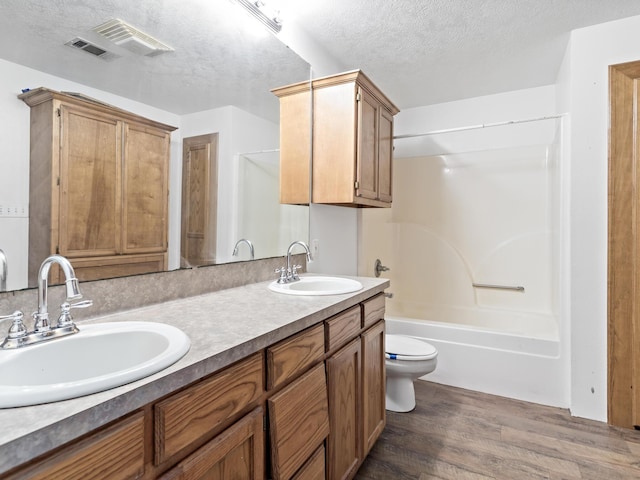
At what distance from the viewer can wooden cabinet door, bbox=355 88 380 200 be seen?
203 cm

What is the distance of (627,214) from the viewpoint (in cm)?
201

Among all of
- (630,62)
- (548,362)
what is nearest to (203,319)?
(548,362)

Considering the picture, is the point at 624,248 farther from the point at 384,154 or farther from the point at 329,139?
the point at 329,139

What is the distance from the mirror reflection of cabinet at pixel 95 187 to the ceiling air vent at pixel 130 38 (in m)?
0.23

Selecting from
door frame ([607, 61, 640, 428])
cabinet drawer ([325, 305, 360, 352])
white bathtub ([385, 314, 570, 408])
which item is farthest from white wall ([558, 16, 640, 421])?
cabinet drawer ([325, 305, 360, 352])

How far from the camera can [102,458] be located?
1.94ft

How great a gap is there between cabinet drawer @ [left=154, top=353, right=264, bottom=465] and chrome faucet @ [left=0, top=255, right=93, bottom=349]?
0.35 m

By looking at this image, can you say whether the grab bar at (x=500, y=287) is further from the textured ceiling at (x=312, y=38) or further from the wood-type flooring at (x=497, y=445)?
the textured ceiling at (x=312, y=38)

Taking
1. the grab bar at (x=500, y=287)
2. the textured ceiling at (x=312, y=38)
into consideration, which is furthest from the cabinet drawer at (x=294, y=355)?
the grab bar at (x=500, y=287)

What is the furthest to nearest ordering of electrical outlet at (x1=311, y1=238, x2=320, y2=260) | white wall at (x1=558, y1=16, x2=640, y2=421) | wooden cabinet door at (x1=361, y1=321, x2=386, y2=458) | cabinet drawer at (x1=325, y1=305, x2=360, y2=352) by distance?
1. electrical outlet at (x1=311, y1=238, x2=320, y2=260)
2. white wall at (x1=558, y1=16, x2=640, y2=421)
3. wooden cabinet door at (x1=361, y1=321, x2=386, y2=458)
4. cabinet drawer at (x1=325, y1=305, x2=360, y2=352)

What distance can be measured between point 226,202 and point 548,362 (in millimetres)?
2247

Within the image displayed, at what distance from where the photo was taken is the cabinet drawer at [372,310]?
1.61 m

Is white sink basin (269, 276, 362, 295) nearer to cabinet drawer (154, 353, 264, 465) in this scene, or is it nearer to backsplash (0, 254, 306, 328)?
backsplash (0, 254, 306, 328)

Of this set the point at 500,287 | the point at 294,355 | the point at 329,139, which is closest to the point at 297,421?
the point at 294,355
